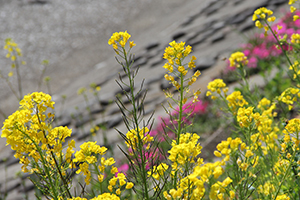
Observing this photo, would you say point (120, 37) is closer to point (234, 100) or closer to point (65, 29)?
point (234, 100)

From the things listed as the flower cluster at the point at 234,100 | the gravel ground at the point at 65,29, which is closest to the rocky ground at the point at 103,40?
the gravel ground at the point at 65,29

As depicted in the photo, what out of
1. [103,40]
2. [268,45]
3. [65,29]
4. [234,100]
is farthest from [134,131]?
[65,29]

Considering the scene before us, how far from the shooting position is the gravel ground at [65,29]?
767 cm

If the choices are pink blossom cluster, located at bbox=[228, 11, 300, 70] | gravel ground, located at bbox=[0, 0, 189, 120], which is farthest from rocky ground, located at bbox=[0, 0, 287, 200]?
pink blossom cluster, located at bbox=[228, 11, 300, 70]

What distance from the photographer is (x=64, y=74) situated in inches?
299

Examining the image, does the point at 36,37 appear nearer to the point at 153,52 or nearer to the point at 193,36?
the point at 153,52

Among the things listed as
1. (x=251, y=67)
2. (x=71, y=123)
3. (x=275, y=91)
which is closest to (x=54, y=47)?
(x=71, y=123)

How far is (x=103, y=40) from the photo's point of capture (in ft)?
27.8

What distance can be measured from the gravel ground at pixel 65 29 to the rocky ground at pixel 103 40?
0.02m

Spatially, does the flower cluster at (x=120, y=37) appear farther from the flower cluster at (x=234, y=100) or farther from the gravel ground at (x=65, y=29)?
the gravel ground at (x=65, y=29)

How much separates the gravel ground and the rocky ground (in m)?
0.02

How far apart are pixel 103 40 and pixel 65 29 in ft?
4.68

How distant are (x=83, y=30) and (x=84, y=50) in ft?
3.20

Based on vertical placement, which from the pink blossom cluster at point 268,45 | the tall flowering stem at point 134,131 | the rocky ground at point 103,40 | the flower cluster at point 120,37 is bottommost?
the tall flowering stem at point 134,131
